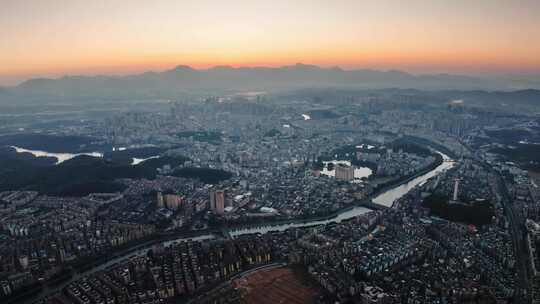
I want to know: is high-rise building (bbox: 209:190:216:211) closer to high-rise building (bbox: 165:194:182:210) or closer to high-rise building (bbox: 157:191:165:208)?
high-rise building (bbox: 165:194:182:210)

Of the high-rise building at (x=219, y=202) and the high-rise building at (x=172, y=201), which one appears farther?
the high-rise building at (x=172, y=201)

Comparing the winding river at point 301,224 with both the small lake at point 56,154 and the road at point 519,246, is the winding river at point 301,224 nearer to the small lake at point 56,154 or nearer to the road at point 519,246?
the road at point 519,246

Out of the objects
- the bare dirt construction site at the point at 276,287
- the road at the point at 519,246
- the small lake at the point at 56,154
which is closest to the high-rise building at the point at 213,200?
the bare dirt construction site at the point at 276,287

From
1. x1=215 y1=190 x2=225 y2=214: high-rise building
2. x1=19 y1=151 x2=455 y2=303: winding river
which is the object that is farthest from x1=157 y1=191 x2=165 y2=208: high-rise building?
x1=19 y1=151 x2=455 y2=303: winding river

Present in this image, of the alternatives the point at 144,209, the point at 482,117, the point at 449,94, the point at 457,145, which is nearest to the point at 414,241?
the point at 144,209

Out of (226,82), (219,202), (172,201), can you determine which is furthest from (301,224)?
(226,82)

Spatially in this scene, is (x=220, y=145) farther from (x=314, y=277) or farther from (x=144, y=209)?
(x=314, y=277)

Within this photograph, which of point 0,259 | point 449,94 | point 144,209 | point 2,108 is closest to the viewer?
point 0,259

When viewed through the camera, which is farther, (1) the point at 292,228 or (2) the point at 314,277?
(1) the point at 292,228

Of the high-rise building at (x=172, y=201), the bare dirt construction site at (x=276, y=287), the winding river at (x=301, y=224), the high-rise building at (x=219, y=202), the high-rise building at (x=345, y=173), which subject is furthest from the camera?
the high-rise building at (x=345, y=173)
